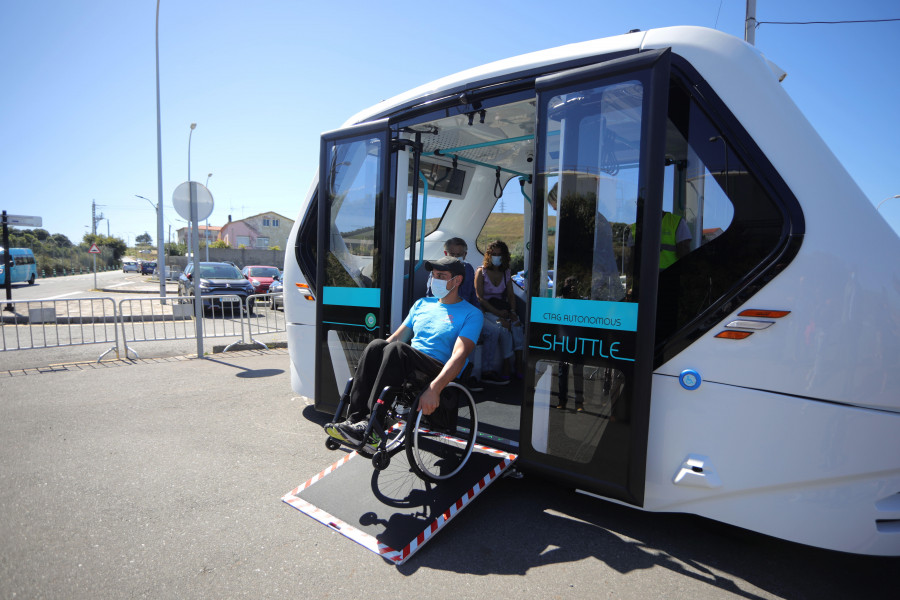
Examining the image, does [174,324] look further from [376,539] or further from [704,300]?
[704,300]

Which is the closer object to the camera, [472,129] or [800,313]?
[800,313]

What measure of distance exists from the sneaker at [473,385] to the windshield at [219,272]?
42.6 feet

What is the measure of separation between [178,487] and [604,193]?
339 cm

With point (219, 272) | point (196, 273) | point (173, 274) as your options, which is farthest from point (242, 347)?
point (173, 274)

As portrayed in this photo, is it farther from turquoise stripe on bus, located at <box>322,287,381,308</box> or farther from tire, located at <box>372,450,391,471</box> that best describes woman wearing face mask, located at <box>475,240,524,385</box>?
tire, located at <box>372,450,391,471</box>

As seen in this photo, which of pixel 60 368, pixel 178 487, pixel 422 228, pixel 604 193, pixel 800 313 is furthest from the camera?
pixel 60 368

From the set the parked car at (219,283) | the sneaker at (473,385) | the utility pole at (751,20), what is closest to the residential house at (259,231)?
the parked car at (219,283)

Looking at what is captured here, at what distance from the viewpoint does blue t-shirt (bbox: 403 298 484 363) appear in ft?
11.1

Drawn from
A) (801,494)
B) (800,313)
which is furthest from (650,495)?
(800,313)

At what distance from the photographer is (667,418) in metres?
2.54

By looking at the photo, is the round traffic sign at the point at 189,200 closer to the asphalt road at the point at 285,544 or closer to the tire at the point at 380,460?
the asphalt road at the point at 285,544

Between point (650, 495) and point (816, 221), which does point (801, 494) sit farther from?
point (816, 221)

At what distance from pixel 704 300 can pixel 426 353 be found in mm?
1796

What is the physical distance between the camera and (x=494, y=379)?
17.1ft
